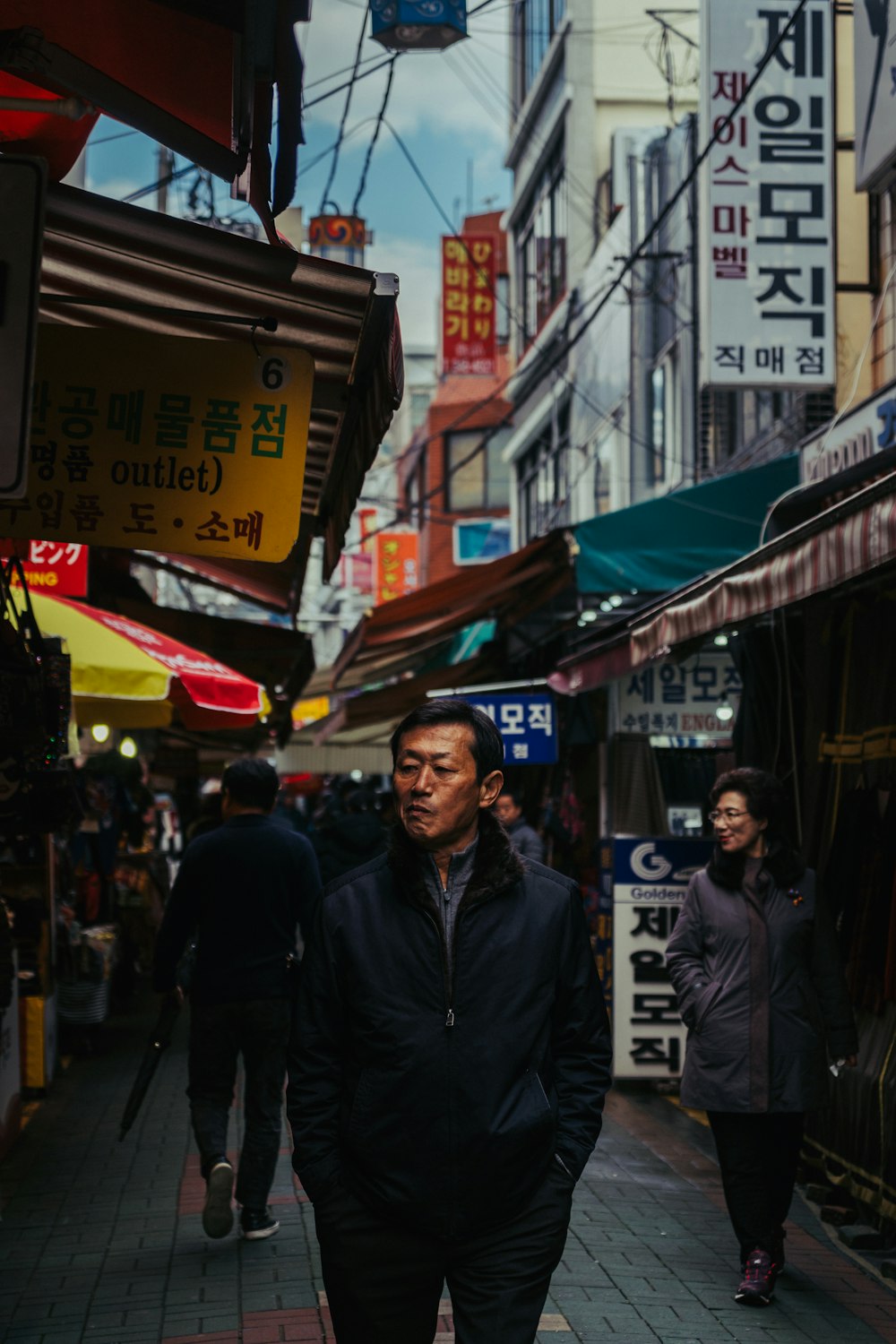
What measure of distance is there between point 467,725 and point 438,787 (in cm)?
18

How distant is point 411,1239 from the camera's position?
12.0 ft

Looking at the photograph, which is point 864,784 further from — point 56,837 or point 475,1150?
point 56,837

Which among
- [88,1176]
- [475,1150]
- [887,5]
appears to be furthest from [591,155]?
[475,1150]

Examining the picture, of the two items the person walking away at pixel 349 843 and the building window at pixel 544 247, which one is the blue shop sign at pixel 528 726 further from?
the building window at pixel 544 247

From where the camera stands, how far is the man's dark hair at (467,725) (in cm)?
393

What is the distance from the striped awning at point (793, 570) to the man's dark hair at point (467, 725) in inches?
78.8

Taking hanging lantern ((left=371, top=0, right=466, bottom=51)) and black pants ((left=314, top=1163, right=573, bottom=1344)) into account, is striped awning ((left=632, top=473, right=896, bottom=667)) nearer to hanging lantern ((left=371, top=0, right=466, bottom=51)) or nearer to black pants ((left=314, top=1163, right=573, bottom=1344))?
black pants ((left=314, top=1163, right=573, bottom=1344))

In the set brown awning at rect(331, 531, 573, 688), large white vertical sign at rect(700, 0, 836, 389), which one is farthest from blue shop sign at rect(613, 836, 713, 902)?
large white vertical sign at rect(700, 0, 836, 389)

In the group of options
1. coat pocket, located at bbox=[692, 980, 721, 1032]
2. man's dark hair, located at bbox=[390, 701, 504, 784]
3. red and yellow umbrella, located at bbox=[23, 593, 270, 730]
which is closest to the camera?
man's dark hair, located at bbox=[390, 701, 504, 784]

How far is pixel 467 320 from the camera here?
28734 millimetres

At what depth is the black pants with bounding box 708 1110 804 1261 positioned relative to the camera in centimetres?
622

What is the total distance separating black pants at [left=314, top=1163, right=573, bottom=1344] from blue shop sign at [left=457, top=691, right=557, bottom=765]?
382 inches

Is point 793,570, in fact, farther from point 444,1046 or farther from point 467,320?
point 467,320

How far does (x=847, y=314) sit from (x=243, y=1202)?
8.58m
